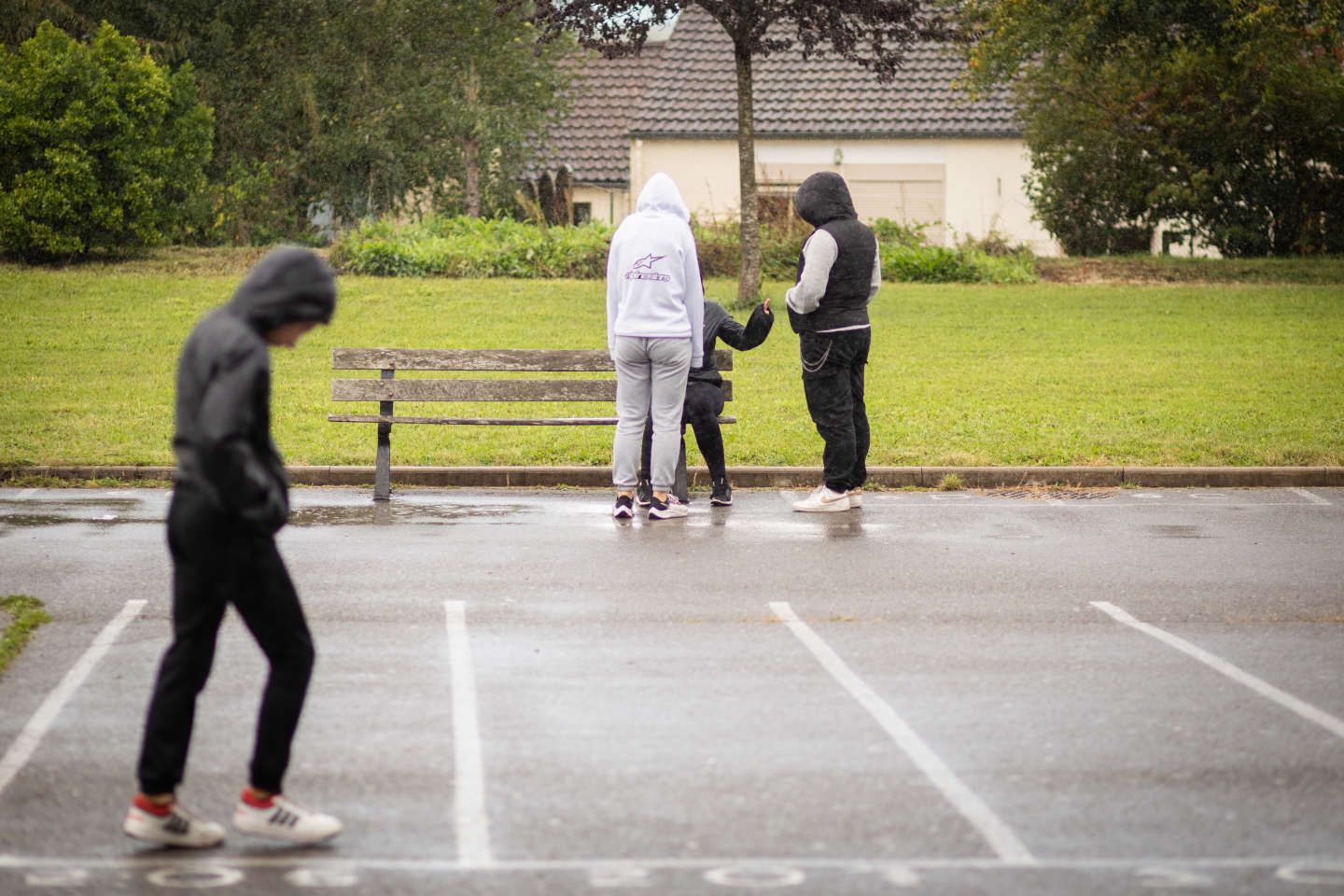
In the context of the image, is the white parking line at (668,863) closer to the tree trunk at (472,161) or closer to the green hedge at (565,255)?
the green hedge at (565,255)

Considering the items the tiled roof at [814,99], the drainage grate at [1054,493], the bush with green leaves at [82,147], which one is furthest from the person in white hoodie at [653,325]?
the tiled roof at [814,99]

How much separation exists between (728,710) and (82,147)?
19.9 m

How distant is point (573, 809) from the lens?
5398 millimetres

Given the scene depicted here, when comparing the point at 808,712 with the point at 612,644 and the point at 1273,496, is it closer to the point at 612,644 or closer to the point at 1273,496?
the point at 612,644

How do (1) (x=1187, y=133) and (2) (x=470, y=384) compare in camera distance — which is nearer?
(2) (x=470, y=384)

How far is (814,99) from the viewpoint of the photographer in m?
34.7

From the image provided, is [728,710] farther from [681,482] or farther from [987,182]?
[987,182]

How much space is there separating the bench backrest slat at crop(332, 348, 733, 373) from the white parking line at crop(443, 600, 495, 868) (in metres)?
4.70

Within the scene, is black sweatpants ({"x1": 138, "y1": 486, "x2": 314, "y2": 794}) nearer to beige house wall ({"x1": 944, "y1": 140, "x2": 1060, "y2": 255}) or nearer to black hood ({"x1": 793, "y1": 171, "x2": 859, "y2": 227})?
black hood ({"x1": 793, "y1": 171, "x2": 859, "y2": 227})

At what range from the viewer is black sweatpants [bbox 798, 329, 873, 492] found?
11.2 m

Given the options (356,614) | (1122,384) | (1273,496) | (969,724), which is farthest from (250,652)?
(1122,384)

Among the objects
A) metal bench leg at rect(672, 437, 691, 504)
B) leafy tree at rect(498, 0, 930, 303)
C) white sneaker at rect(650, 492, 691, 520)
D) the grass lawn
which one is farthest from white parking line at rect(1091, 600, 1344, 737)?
leafy tree at rect(498, 0, 930, 303)

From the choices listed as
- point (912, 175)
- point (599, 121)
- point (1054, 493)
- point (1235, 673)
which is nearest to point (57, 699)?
point (1235, 673)

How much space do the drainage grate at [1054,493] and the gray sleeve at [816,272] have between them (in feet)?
7.49
